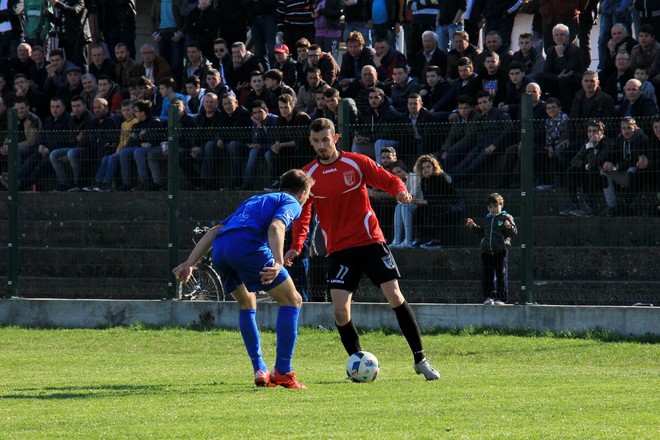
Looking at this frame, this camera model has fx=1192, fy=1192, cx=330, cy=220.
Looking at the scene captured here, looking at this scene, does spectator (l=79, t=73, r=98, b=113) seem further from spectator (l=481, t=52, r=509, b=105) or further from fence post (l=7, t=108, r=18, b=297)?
spectator (l=481, t=52, r=509, b=105)

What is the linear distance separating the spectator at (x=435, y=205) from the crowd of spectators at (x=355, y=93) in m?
0.03

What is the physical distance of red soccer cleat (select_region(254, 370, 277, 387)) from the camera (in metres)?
9.78

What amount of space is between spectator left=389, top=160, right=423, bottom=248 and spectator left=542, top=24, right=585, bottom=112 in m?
2.93

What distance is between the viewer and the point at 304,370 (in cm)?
1180

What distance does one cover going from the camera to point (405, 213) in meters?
15.4

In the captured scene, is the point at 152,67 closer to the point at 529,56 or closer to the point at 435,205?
the point at 529,56

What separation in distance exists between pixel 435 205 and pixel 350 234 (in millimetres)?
4757

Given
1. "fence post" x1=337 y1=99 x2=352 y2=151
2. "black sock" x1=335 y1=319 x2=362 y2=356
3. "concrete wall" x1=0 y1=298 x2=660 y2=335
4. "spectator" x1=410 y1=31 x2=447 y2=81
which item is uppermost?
"spectator" x1=410 y1=31 x2=447 y2=81

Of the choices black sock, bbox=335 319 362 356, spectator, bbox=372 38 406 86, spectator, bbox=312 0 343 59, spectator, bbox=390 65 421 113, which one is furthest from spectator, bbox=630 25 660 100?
black sock, bbox=335 319 362 356

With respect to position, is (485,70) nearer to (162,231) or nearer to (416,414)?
(162,231)

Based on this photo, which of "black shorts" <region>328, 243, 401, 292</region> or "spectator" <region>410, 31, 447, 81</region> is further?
"spectator" <region>410, 31, 447, 81</region>

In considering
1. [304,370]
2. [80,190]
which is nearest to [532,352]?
[304,370]

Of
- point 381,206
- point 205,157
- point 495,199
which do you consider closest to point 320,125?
point 495,199

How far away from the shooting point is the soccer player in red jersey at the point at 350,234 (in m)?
10.6
